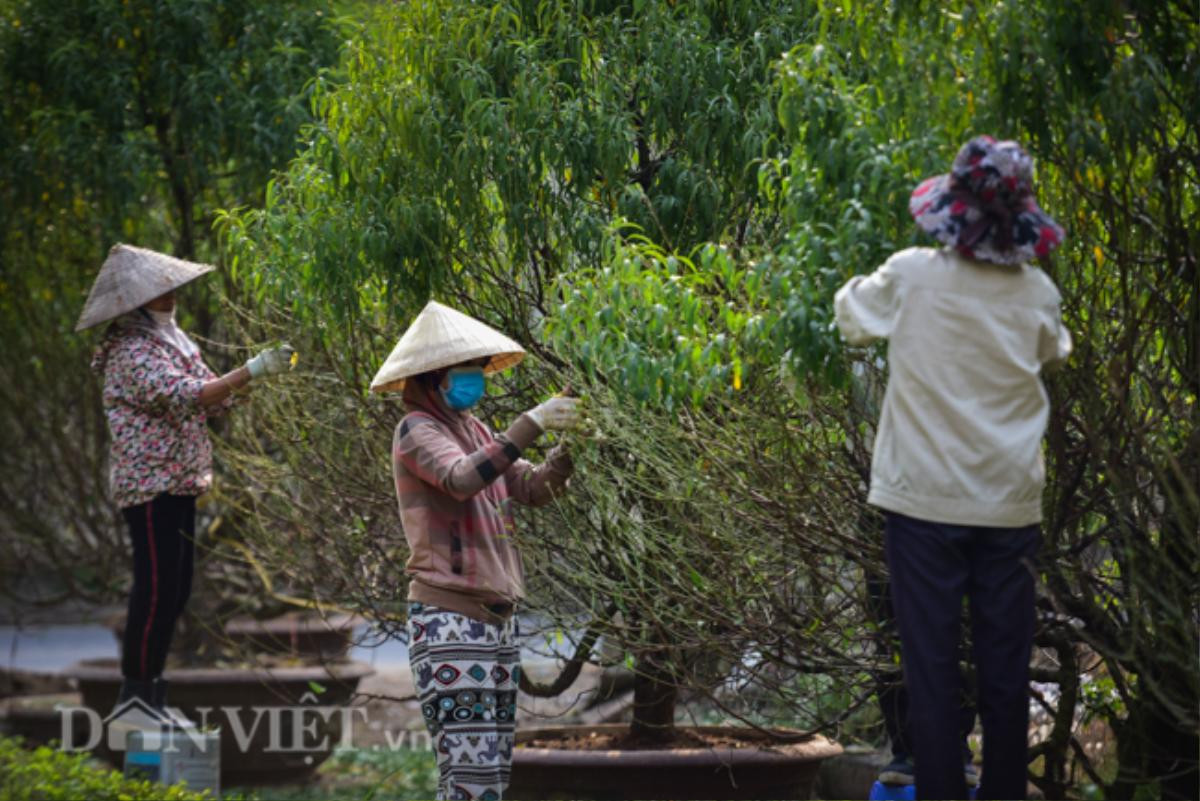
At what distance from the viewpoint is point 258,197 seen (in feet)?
30.7

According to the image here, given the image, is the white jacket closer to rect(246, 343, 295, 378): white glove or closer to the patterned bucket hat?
the patterned bucket hat

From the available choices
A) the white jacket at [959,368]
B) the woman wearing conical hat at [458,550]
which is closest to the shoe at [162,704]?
the woman wearing conical hat at [458,550]

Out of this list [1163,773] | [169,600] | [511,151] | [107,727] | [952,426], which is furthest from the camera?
[107,727]

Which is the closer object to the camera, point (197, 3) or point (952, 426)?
point (952, 426)

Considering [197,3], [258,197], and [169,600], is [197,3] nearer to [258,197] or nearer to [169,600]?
[258,197]

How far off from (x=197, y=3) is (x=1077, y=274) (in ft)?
18.8

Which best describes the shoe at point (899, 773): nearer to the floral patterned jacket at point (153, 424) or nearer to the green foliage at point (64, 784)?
the green foliage at point (64, 784)

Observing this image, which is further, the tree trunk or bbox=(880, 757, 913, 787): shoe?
the tree trunk

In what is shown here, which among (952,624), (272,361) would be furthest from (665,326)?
(272,361)

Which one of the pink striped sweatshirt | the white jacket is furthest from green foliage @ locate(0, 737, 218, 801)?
the white jacket

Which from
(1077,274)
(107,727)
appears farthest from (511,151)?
(107,727)

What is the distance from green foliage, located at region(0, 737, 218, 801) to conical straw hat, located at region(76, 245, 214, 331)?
1.77 meters

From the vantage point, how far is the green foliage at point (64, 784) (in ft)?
18.9

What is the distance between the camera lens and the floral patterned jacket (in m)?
7.36
